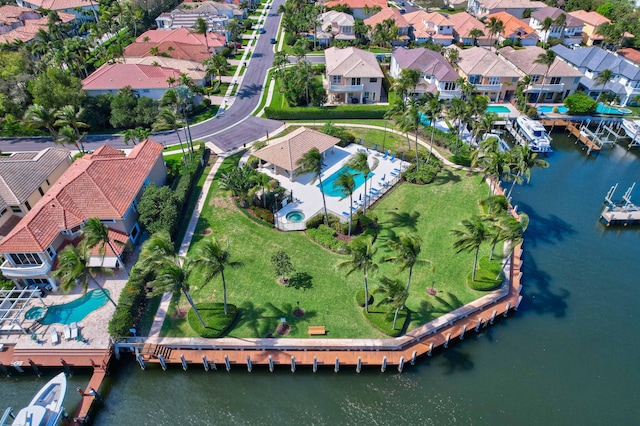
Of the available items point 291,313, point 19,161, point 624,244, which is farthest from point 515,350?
point 19,161

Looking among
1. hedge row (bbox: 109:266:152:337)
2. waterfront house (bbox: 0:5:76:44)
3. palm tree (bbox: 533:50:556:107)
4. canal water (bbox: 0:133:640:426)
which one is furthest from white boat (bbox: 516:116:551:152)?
waterfront house (bbox: 0:5:76:44)

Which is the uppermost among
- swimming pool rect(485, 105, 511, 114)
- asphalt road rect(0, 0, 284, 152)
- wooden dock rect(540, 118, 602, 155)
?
asphalt road rect(0, 0, 284, 152)

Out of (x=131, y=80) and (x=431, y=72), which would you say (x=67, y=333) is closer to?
(x=131, y=80)

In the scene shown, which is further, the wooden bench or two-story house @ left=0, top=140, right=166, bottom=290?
two-story house @ left=0, top=140, right=166, bottom=290

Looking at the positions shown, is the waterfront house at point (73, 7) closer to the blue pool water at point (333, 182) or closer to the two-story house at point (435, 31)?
the two-story house at point (435, 31)

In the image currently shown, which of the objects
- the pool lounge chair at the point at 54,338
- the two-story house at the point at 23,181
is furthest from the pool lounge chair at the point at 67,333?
the two-story house at the point at 23,181

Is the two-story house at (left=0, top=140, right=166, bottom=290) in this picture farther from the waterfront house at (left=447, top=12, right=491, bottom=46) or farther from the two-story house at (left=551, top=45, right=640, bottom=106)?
the waterfront house at (left=447, top=12, right=491, bottom=46)

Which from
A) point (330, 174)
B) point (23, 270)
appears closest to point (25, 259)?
point (23, 270)
